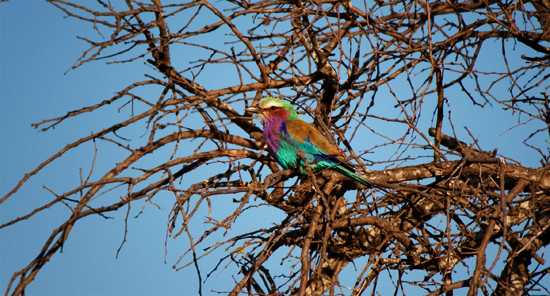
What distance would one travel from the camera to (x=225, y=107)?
16.7 ft

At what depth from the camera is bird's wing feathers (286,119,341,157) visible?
5.67 m

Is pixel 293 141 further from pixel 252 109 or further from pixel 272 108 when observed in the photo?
pixel 252 109

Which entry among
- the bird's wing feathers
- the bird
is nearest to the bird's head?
the bird

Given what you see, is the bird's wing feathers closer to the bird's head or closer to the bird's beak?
the bird's head

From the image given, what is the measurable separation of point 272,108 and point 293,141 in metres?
0.34

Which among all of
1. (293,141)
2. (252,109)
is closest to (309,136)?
(293,141)

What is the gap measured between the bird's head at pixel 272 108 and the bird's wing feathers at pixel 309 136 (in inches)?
4.1

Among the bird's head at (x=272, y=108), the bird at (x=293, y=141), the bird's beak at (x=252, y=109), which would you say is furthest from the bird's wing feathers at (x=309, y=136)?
the bird's beak at (x=252, y=109)

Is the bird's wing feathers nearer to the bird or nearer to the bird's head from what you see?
the bird

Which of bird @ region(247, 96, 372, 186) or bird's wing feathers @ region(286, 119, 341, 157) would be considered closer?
bird @ region(247, 96, 372, 186)

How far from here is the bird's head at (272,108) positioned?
5.59 m

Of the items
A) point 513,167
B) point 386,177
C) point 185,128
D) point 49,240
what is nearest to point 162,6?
point 185,128

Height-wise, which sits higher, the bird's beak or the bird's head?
the bird's head

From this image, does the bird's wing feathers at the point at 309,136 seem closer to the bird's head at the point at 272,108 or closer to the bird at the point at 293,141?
the bird at the point at 293,141
